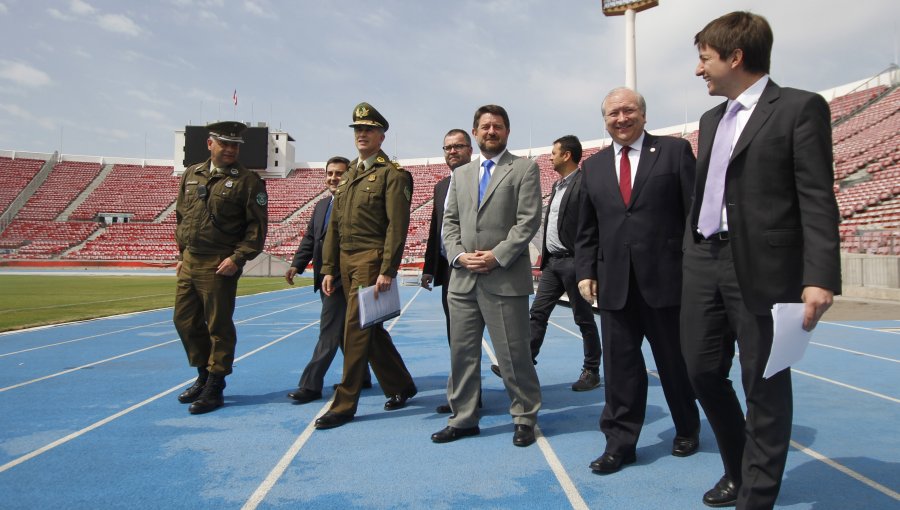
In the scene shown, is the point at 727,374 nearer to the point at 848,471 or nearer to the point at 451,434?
the point at 848,471

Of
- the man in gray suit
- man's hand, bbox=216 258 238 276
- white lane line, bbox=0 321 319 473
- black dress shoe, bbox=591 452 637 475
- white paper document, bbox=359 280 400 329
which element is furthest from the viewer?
man's hand, bbox=216 258 238 276

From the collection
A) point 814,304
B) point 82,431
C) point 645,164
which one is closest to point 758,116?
point 814,304

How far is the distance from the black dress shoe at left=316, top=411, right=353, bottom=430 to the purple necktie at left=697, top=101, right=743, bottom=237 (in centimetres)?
248

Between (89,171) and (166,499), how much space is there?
71.1 m

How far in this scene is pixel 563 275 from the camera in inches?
175

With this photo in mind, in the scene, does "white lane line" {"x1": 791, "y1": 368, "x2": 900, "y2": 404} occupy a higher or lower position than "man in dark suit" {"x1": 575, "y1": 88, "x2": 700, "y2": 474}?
lower

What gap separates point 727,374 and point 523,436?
1255 mm

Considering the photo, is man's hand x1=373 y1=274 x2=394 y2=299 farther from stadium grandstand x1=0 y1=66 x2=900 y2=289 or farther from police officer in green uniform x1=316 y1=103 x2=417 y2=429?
stadium grandstand x1=0 y1=66 x2=900 y2=289

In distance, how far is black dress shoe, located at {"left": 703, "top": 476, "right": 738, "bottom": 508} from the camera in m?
2.18

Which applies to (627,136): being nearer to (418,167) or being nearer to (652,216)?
(652,216)

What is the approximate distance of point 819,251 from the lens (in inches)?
67.8

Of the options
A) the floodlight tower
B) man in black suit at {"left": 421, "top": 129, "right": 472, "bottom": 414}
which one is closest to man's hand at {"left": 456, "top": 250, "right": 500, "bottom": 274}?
man in black suit at {"left": 421, "top": 129, "right": 472, "bottom": 414}

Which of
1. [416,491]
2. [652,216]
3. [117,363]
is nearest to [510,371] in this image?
[416,491]

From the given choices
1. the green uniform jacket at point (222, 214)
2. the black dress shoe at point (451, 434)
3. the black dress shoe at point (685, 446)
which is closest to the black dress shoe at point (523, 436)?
the black dress shoe at point (451, 434)
